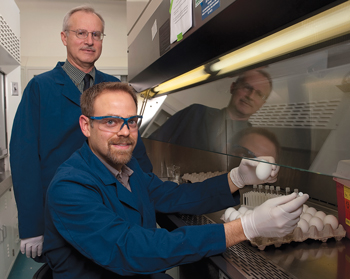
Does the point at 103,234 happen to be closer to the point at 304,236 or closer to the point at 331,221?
the point at 304,236

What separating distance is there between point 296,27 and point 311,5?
3.0 inches

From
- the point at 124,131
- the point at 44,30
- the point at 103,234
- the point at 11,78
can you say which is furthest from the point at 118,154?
the point at 44,30

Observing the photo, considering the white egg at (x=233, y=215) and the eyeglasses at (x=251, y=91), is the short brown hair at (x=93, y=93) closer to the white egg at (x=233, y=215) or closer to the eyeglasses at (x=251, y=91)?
the eyeglasses at (x=251, y=91)

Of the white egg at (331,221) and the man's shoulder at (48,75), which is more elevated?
the man's shoulder at (48,75)

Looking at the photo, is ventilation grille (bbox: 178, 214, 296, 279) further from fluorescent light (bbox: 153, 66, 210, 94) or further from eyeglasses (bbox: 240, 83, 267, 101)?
fluorescent light (bbox: 153, 66, 210, 94)

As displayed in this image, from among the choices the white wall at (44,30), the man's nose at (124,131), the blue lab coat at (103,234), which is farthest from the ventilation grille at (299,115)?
the white wall at (44,30)

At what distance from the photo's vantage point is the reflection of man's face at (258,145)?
87 cm

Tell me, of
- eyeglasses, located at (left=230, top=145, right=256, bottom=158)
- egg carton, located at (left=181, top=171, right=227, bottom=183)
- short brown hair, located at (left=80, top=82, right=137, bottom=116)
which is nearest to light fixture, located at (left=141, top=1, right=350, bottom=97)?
eyeglasses, located at (left=230, top=145, right=256, bottom=158)

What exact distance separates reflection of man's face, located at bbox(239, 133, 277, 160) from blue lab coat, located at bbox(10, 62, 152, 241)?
105cm

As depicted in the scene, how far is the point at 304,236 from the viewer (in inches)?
45.2

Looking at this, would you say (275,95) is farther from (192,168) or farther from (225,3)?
(192,168)

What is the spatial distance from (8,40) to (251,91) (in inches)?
99.7

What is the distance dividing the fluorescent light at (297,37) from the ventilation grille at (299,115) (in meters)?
0.18

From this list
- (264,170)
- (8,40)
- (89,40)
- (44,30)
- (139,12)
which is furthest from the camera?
(44,30)
